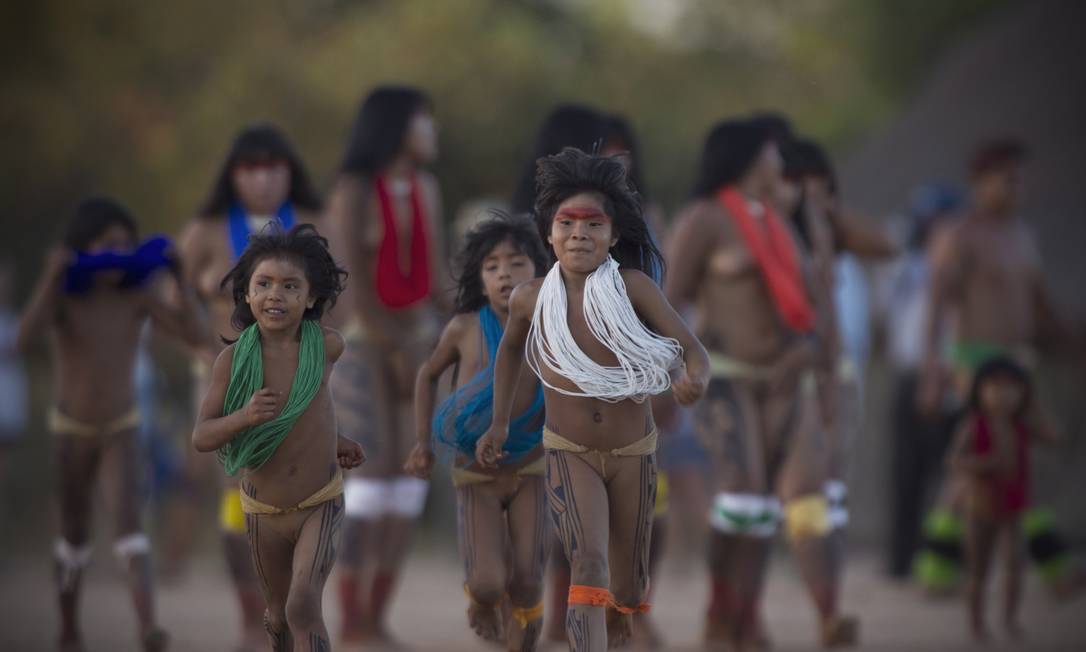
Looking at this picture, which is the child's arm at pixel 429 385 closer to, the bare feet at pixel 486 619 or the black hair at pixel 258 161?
the bare feet at pixel 486 619

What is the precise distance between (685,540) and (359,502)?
4216mm

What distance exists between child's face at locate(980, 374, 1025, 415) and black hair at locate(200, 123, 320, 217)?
3648mm

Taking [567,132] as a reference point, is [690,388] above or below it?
below

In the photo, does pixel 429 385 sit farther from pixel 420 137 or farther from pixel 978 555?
pixel 978 555

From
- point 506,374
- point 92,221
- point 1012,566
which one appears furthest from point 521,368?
point 1012,566

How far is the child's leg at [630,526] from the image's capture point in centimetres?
510

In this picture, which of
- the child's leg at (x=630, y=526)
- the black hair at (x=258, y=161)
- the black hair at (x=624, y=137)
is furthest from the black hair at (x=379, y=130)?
the child's leg at (x=630, y=526)

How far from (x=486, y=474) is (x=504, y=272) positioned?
0.76 m

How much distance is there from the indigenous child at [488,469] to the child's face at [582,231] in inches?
18.6

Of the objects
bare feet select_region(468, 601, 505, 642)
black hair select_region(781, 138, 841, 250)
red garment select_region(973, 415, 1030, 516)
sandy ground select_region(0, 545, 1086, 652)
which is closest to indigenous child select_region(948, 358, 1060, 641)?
red garment select_region(973, 415, 1030, 516)

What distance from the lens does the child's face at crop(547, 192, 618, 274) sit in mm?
5059

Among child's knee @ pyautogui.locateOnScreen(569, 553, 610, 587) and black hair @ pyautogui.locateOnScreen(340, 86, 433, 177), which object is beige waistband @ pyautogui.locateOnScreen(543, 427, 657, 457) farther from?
black hair @ pyautogui.locateOnScreen(340, 86, 433, 177)

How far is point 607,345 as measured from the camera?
5.03 meters

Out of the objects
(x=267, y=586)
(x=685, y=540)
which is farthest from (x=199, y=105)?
(x=267, y=586)
